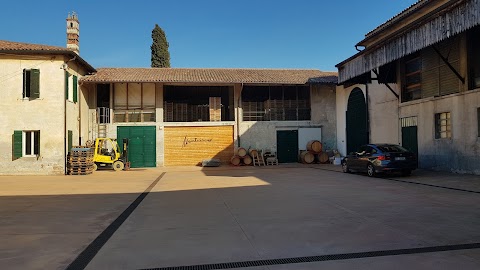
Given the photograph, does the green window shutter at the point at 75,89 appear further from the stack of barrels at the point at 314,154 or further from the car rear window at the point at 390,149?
the car rear window at the point at 390,149

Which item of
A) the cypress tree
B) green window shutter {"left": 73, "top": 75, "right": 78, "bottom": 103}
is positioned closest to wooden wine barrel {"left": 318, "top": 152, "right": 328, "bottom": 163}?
green window shutter {"left": 73, "top": 75, "right": 78, "bottom": 103}

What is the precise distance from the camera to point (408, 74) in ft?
60.7

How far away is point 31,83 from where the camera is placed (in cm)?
1952

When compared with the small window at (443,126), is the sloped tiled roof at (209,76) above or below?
above

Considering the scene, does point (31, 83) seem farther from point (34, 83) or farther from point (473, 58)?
point (473, 58)

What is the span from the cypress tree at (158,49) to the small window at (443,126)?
30406mm

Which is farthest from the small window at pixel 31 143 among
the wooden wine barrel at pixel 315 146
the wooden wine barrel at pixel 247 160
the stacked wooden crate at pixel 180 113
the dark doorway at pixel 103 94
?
the wooden wine barrel at pixel 315 146

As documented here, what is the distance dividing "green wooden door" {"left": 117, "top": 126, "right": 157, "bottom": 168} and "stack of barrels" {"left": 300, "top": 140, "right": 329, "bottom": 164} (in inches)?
409

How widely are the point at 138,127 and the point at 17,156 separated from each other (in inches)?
307

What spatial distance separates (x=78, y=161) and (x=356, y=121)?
16.8 meters

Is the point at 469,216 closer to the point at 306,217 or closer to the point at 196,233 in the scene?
the point at 306,217

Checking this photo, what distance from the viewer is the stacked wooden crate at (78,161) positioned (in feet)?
64.0

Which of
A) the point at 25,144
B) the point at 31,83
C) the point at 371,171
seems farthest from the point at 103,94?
the point at 371,171

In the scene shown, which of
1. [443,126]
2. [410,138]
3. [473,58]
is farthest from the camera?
[410,138]
